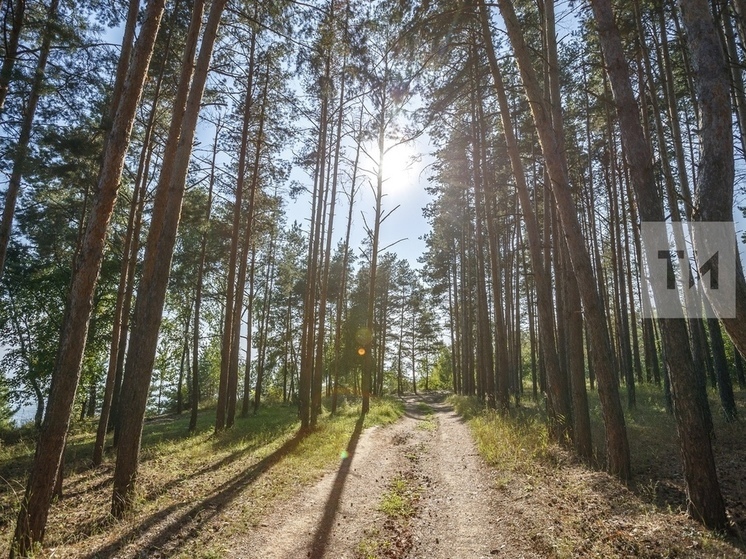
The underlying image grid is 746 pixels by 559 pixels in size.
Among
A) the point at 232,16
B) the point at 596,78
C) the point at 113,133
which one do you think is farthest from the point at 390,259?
the point at 113,133

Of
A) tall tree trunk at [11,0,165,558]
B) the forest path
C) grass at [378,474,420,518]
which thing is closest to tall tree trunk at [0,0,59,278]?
tall tree trunk at [11,0,165,558]

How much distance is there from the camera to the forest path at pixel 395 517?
463cm

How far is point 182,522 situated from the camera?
17.8 ft

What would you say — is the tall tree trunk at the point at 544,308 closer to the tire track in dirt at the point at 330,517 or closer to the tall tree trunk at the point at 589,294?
the tall tree trunk at the point at 589,294

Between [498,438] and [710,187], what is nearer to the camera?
[710,187]

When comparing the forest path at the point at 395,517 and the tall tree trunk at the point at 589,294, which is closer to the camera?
the forest path at the point at 395,517

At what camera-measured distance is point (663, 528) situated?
4.16 metres

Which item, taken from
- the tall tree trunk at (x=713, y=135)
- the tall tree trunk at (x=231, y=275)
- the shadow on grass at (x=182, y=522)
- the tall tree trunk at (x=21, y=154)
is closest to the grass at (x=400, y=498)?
the shadow on grass at (x=182, y=522)

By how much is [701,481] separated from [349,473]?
6.04 metres

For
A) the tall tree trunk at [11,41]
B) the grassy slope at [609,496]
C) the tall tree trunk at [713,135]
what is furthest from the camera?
the tall tree trunk at [11,41]

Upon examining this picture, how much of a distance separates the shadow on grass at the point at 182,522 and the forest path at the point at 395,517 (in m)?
0.84

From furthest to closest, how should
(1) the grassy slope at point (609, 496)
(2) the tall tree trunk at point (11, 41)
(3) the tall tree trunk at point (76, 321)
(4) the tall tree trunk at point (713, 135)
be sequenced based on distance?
(2) the tall tree trunk at point (11, 41)
(3) the tall tree trunk at point (76, 321)
(4) the tall tree trunk at point (713, 135)
(1) the grassy slope at point (609, 496)

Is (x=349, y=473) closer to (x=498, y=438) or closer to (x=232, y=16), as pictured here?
(x=498, y=438)

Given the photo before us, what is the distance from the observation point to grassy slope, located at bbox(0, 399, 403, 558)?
4859mm
